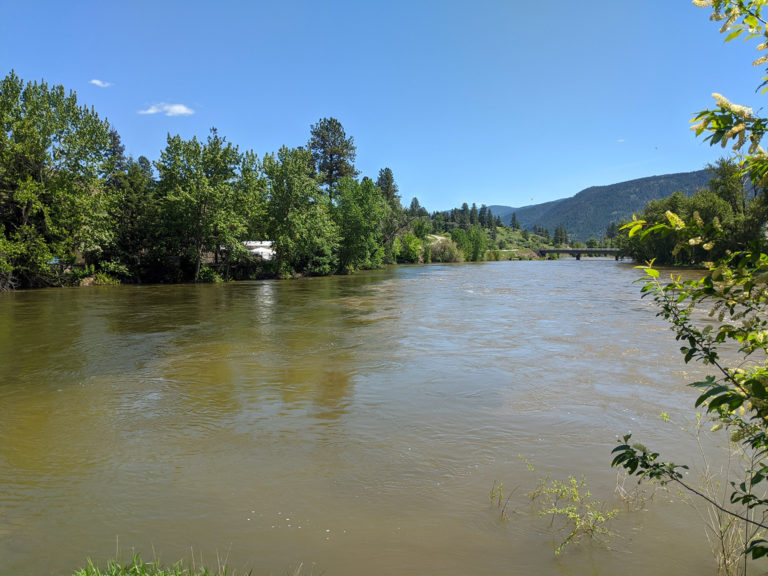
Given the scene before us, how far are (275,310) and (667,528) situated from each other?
1936 centimetres

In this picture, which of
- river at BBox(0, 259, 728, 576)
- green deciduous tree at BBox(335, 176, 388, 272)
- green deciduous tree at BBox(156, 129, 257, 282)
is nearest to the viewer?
river at BBox(0, 259, 728, 576)

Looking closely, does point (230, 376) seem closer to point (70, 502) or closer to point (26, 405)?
point (26, 405)

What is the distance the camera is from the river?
150 inches

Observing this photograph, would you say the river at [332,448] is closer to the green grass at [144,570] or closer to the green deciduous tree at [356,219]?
the green grass at [144,570]

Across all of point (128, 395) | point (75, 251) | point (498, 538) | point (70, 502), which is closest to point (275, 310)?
point (128, 395)

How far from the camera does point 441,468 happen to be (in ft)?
17.5

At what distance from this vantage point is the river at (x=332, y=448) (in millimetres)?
3814

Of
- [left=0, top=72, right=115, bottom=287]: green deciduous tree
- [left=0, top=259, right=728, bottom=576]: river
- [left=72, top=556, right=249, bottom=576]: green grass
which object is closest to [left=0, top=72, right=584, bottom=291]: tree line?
[left=0, top=72, right=115, bottom=287]: green deciduous tree

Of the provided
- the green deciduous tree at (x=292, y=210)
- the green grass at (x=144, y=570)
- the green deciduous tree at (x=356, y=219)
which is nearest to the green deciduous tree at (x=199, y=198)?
the green deciduous tree at (x=292, y=210)

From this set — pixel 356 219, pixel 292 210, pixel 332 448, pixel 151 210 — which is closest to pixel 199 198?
pixel 151 210

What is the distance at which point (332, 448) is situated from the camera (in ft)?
19.5

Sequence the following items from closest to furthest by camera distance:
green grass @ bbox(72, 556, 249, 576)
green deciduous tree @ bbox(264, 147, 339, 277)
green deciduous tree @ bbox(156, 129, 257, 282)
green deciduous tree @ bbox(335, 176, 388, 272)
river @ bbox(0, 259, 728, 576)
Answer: green grass @ bbox(72, 556, 249, 576), river @ bbox(0, 259, 728, 576), green deciduous tree @ bbox(156, 129, 257, 282), green deciduous tree @ bbox(264, 147, 339, 277), green deciduous tree @ bbox(335, 176, 388, 272)

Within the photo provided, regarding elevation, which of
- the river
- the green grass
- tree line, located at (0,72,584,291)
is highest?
tree line, located at (0,72,584,291)

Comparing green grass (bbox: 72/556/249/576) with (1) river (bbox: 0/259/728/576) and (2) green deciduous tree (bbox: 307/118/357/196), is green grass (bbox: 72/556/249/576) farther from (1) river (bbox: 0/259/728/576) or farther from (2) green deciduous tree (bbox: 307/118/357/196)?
(2) green deciduous tree (bbox: 307/118/357/196)
